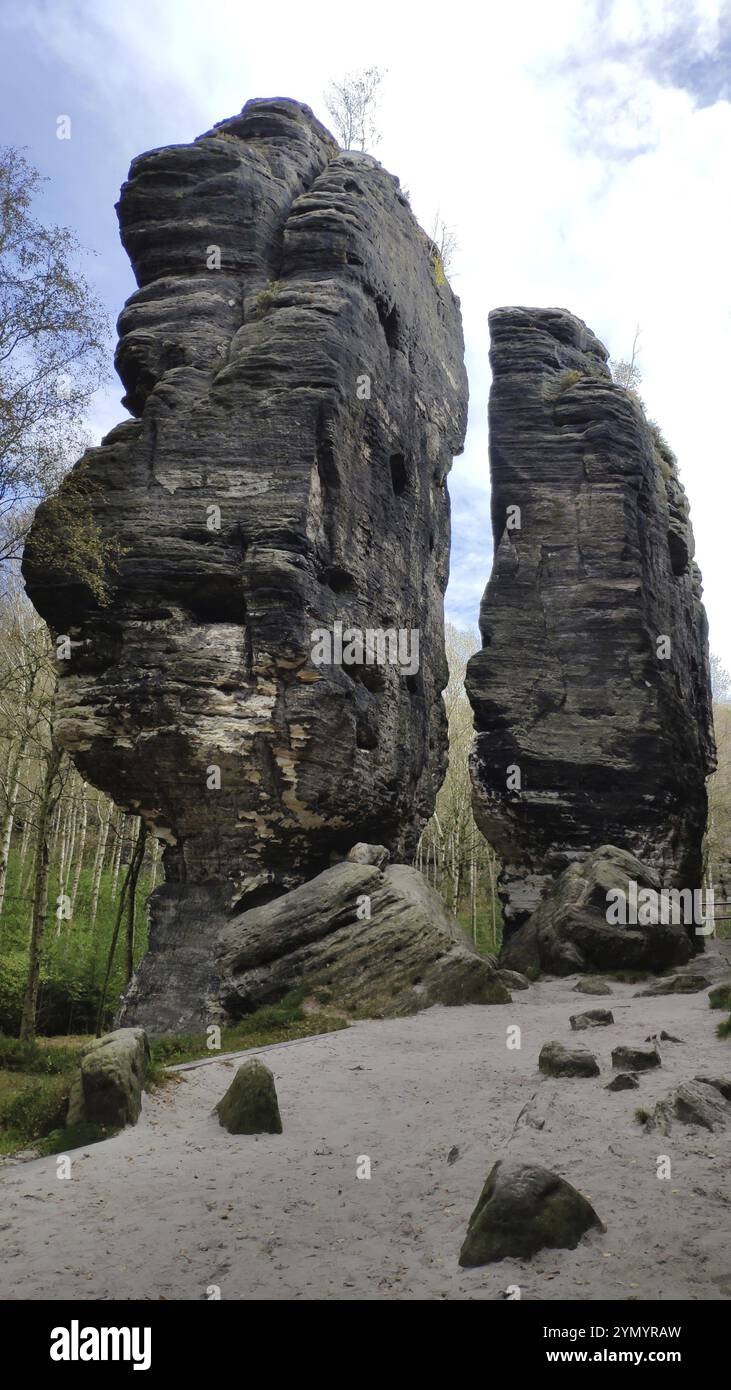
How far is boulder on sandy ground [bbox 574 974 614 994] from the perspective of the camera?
56.3ft

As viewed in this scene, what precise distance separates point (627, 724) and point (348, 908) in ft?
38.0

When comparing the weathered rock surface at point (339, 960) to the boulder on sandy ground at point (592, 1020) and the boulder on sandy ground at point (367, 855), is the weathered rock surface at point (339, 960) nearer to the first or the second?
the boulder on sandy ground at point (367, 855)

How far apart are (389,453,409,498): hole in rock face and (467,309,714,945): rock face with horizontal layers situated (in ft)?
14.9

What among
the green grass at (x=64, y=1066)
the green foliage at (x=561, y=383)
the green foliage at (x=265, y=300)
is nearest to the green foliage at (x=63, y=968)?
the green grass at (x=64, y=1066)

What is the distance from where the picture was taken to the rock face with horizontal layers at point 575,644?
959 inches

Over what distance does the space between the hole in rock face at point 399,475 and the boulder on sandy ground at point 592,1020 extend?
1461 cm

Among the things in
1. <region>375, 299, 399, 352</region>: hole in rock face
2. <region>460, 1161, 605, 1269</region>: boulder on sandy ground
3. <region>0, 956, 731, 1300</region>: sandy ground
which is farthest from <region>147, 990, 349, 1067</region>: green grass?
<region>375, 299, 399, 352</region>: hole in rock face

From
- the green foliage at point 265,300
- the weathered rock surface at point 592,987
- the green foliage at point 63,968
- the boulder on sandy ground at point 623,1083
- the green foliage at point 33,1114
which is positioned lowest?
the green foliage at point 63,968

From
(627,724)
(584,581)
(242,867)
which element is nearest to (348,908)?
(242,867)

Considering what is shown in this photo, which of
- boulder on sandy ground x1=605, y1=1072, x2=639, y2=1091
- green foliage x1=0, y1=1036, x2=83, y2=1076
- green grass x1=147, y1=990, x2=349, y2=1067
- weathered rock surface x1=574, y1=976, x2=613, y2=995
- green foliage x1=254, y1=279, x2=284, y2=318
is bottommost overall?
green foliage x1=0, y1=1036, x2=83, y2=1076

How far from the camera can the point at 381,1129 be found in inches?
328

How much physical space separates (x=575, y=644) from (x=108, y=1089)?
64.8 ft

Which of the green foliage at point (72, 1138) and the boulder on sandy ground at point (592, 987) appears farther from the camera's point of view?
the boulder on sandy ground at point (592, 987)

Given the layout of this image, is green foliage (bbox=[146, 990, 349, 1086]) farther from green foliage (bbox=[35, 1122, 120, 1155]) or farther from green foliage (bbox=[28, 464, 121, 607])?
green foliage (bbox=[28, 464, 121, 607])
